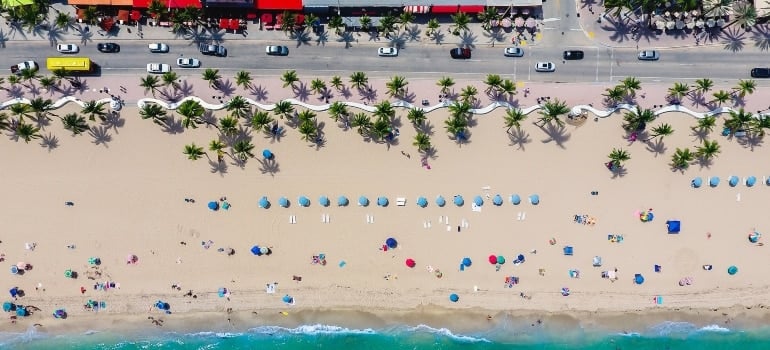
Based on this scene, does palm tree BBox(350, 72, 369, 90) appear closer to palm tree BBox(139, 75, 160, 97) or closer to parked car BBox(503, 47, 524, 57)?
parked car BBox(503, 47, 524, 57)

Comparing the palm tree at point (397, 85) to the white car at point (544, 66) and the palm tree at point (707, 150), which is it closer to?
the white car at point (544, 66)

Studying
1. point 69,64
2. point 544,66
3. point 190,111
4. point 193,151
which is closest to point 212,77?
point 190,111

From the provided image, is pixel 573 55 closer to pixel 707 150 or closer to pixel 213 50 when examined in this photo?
pixel 707 150

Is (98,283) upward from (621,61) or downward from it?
downward

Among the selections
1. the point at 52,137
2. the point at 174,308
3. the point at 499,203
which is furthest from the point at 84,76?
the point at 499,203

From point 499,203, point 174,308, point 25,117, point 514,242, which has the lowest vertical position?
point 174,308

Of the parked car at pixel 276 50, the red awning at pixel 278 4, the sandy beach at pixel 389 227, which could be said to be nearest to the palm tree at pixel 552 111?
the sandy beach at pixel 389 227

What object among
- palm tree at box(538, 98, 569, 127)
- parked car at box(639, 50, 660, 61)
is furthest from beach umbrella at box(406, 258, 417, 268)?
parked car at box(639, 50, 660, 61)

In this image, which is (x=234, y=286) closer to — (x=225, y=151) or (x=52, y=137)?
(x=225, y=151)
